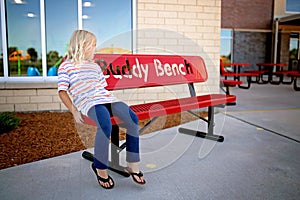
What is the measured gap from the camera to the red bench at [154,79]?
269 cm

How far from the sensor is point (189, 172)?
8.45 ft

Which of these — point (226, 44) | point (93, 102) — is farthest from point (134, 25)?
point (226, 44)

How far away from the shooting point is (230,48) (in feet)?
59.7

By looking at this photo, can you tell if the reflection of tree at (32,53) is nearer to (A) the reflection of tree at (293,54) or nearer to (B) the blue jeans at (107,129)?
(B) the blue jeans at (107,129)

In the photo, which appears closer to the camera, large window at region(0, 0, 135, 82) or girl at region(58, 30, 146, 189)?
girl at region(58, 30, 146, 189)

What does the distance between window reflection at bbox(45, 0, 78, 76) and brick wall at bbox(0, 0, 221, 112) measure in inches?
22.5

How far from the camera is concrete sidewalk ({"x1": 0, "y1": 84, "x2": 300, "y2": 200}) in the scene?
7.11 ft

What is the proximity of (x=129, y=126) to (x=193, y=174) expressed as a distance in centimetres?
70

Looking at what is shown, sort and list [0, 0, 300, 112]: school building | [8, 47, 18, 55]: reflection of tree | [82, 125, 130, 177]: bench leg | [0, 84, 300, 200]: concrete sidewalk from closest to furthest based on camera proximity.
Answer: [0, 84, 300, 200]: concrete sidewalk → [82, 125, 130, 177]: bench leg → [0, 0, 300, 112]: school building → [8, 47, 18, 55]: reflection of tree

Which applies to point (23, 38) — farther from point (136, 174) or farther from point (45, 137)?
point (136, 174)

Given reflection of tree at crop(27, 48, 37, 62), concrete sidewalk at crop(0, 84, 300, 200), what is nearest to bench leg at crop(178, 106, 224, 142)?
concrete sidewalk at crop(0, 84, 300, 200)

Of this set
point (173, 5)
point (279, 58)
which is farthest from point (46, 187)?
point (279, 58)

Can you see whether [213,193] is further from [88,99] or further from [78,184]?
[88,99]

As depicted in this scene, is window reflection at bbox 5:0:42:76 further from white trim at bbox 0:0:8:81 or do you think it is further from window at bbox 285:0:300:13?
window at bbox 285:0:300:13
